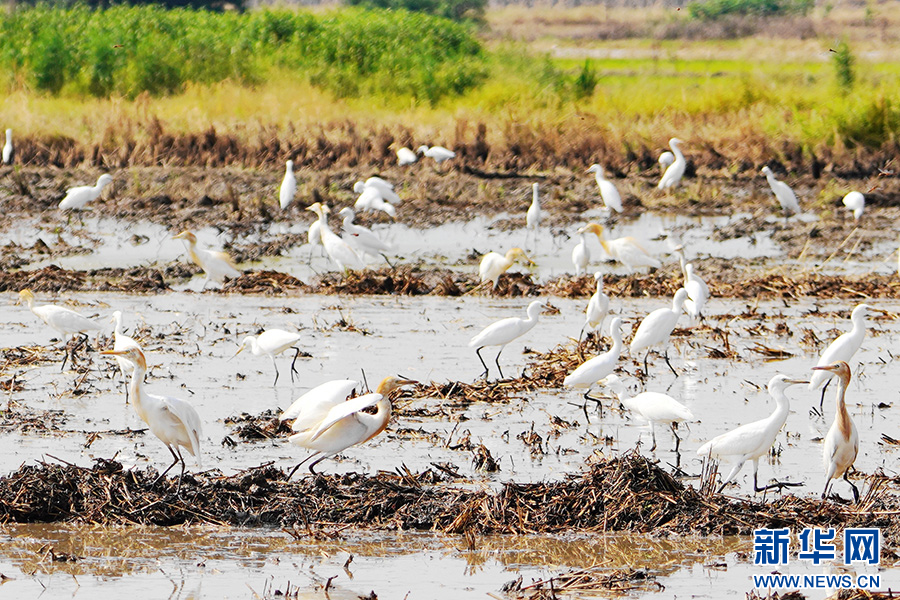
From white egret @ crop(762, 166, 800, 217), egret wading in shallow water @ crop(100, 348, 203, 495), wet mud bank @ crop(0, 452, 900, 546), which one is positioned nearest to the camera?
wet mud bank @ crop(0, 452, 900, 546)

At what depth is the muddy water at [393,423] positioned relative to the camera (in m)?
6.21

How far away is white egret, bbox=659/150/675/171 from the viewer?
2227 centimetres

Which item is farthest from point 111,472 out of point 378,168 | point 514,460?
point 378,168

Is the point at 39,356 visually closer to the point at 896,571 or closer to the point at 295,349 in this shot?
the point at 295,349

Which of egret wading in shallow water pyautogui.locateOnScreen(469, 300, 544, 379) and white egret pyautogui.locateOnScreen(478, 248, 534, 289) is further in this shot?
white egret pyautogui.locateOnScreen(478, 248, 534, 289)

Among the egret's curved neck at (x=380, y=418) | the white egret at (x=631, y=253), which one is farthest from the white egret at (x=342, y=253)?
the egret's curved neck at (x=380, y=418)

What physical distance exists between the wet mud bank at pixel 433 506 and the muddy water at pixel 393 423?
0.12 meters

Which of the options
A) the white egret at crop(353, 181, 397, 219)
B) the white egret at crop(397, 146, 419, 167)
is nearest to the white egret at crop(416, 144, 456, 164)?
the white egret at crop(397, 146, 419, 167)

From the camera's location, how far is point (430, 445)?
8500 millimetres

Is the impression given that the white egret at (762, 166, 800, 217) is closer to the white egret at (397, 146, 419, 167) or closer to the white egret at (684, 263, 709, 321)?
the white egret at (397, 146, 419, 167)

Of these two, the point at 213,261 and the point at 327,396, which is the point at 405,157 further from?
the point at 327,396

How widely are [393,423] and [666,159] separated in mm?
14446

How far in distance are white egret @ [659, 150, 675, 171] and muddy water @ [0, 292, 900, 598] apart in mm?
8458

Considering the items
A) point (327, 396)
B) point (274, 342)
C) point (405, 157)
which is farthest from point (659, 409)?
point (405, 157)
